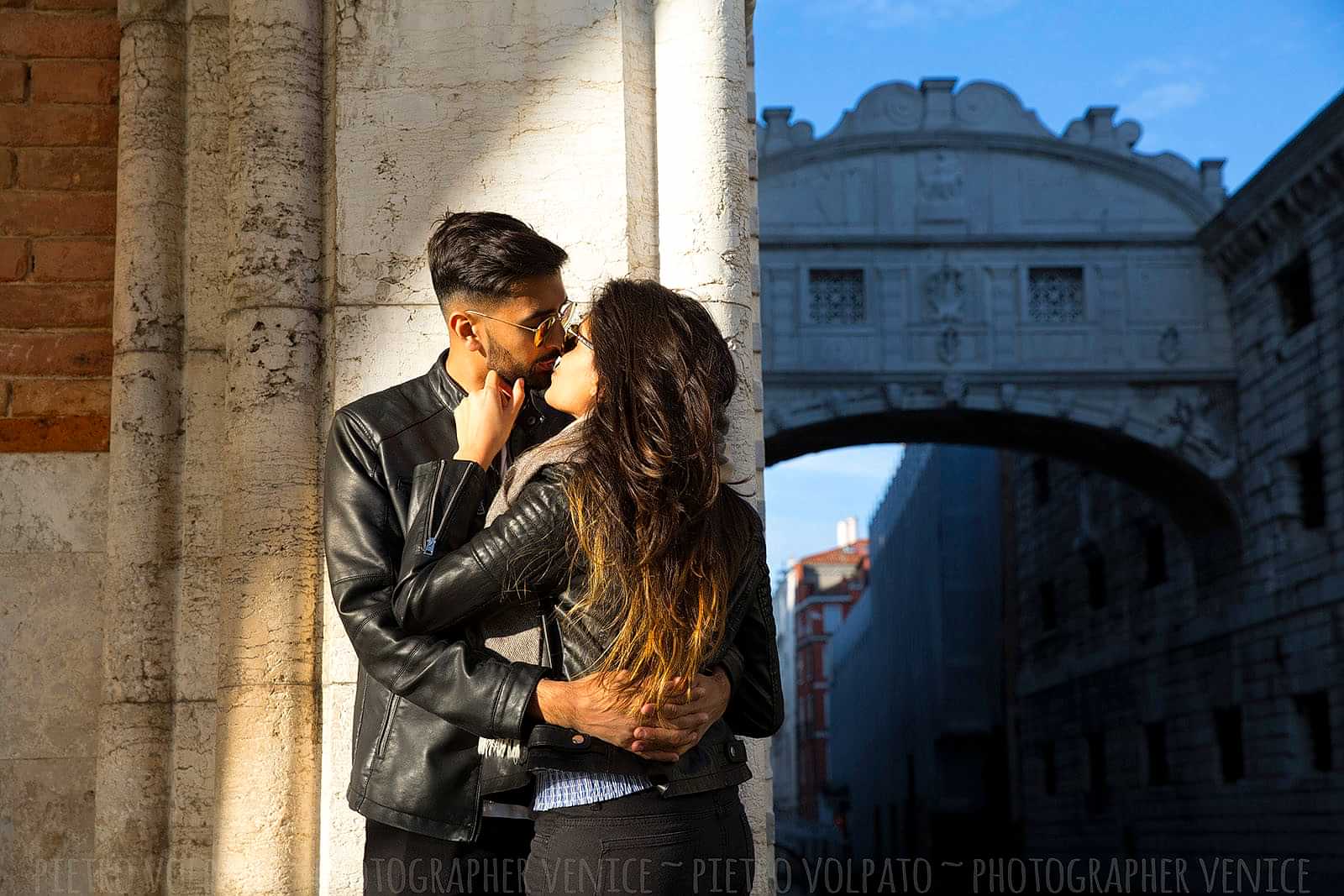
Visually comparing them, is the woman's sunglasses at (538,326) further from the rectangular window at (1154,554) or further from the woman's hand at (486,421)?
the rectangular window at (1154,554)

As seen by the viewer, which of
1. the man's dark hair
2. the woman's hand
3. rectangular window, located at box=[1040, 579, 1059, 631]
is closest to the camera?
the woman's hand

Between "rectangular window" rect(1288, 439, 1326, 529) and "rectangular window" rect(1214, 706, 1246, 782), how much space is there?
287 cm

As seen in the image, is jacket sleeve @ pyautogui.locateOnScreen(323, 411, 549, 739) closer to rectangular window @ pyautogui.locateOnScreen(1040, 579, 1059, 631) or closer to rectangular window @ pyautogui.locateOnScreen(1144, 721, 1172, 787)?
rectangular window @ pyautogui.locateOnScreen(1144, 721, 1172, 787)

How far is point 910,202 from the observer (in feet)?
73.6

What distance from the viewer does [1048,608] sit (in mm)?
28609

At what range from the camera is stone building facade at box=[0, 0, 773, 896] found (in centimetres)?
289

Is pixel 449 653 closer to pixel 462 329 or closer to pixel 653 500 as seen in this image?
pixel 653 500

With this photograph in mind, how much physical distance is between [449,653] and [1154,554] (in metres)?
23.4

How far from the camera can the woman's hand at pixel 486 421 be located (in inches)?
87.5

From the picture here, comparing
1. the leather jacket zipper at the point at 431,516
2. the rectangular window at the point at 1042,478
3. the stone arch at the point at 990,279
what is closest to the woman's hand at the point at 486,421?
the leather jacket zipper at the point at 431,516

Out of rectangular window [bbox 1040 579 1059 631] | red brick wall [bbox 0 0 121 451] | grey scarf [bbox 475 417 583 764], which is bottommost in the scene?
grey scarf [bbox 475 417 583 764]

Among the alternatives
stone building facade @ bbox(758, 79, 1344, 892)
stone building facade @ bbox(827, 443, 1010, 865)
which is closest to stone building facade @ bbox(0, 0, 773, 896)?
stone building facade @ bbox(758, 79, 1344, 892)

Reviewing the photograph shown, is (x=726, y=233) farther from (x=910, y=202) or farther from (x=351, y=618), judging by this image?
(x=910, y=202)

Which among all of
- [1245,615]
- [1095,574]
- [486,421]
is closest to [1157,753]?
[1095,574]
